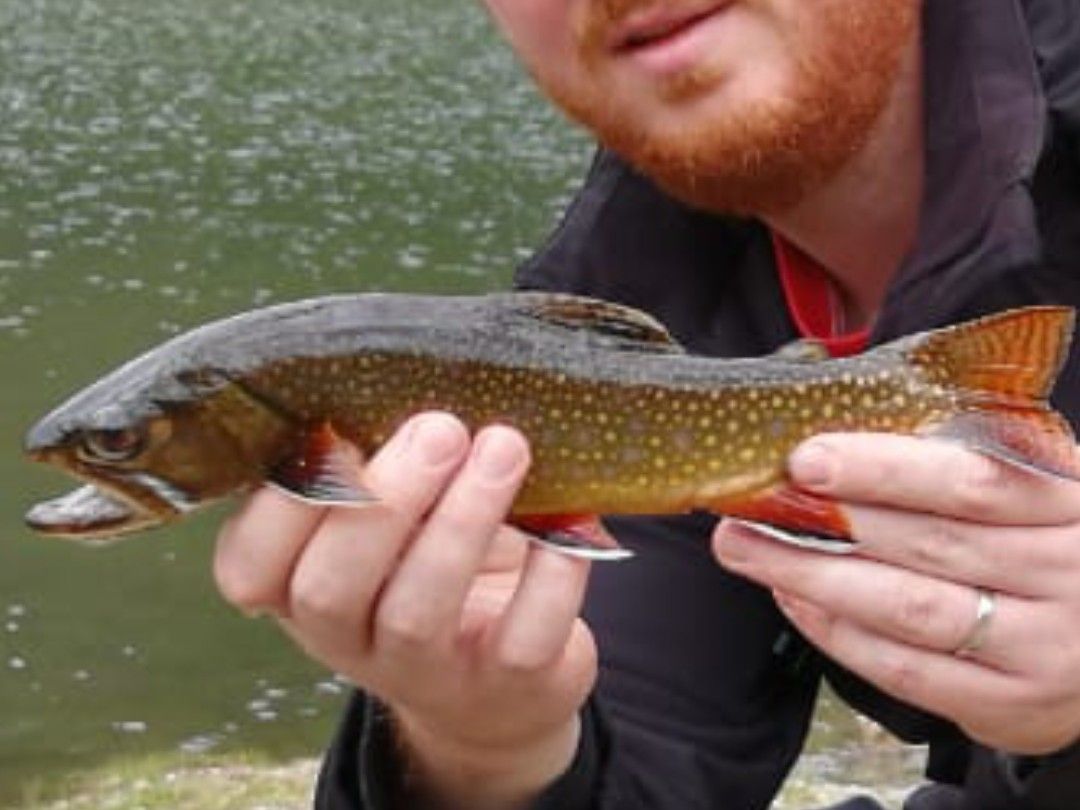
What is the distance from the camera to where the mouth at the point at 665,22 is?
447 cm

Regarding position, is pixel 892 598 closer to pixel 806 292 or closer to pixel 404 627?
pixel 404 627

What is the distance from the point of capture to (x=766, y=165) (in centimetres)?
450

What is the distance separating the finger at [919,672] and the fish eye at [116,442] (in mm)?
1184

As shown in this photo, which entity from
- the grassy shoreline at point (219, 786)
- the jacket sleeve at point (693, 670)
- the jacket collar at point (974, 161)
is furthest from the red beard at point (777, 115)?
the grassy shoreline at point (219, 786)

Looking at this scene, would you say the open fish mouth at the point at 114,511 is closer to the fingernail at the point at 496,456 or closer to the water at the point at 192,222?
the fingernail at the point at 496,456

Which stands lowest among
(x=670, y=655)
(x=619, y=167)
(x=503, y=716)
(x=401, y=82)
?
(x=401, y=82)

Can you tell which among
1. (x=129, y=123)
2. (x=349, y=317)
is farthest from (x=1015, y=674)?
(x=129, y=123)

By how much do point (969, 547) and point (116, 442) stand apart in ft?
4.73

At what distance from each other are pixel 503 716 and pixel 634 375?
751mm

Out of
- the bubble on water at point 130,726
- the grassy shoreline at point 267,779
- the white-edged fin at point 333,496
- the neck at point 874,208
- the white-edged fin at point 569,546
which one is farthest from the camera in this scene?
the bubble on water at point 130,726

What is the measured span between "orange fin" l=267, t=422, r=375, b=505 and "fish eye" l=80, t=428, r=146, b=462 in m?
0.22

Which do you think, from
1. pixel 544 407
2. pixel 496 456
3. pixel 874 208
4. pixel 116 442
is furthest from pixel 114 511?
pixel 874 208

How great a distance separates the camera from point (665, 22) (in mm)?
4484

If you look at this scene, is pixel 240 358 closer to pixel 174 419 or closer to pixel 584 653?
pixel 174 419
